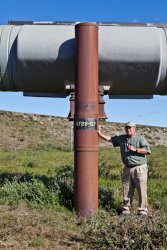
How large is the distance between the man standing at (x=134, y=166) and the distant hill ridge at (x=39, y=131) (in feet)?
86.3

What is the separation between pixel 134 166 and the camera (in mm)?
7824

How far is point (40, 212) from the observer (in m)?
7.58

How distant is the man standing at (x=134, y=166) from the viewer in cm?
773

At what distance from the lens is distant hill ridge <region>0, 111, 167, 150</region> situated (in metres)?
37.0

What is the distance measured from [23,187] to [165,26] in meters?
3.96

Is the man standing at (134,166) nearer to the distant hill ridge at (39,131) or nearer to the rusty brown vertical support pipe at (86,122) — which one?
the rusty brown vertical support pipe at (86,122)

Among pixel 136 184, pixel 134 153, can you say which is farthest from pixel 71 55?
pixel 136 184

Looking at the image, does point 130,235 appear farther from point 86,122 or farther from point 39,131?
point 39,131

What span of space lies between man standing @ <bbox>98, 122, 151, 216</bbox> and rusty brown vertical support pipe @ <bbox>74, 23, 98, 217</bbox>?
317 mm

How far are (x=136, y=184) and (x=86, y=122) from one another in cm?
134

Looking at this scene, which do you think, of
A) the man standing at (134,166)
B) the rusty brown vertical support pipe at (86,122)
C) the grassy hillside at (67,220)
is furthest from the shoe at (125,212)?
the rusty brown vertical support pipe at (86,122)

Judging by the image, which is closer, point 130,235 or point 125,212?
point 130,235

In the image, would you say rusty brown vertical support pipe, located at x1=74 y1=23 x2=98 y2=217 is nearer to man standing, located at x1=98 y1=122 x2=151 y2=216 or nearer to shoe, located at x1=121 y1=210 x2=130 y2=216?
man standing, located at x1=98 y1=122 x2=151 y2=216

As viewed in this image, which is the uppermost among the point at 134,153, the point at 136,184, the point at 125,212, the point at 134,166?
the point at 134,153
